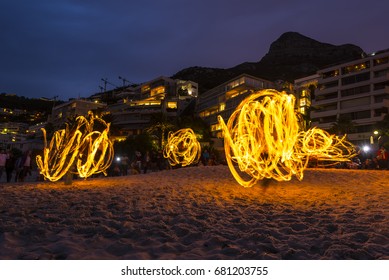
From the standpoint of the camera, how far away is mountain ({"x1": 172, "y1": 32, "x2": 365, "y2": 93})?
154 metres

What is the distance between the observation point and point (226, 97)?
59031mm

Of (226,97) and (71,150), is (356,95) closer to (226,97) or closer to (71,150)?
(226,97)

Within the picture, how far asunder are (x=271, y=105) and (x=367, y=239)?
205 inches

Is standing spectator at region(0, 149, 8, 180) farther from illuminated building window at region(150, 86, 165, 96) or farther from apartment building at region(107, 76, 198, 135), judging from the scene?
illuminated building window at region(150, 86, 165, 96)

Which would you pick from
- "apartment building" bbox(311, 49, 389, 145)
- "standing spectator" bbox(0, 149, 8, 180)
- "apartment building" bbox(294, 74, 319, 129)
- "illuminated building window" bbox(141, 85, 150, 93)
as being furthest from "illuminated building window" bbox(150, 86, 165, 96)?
"standing spectator" bbox(0, 149, 8, 180)

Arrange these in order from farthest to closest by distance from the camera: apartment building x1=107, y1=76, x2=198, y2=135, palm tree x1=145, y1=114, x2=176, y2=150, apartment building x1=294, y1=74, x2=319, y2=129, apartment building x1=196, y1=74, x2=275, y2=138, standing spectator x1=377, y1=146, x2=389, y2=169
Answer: apartment building x1=107, y1=76, x2=198, y2=135
apartment building x1=294, y1=74, x2=319, y2=129
apartment building x1=196, y1=74, x2=275, y2=138
palm tree x1=145, y1=114, x2=176, y2=150
standing spectator x1=377, y1=146, x2=389, y2=169

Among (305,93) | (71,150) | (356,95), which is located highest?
(305,93)

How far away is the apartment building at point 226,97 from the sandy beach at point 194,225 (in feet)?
145

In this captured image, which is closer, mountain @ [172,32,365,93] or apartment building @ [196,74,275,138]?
apartment building @ [196,74,275,138]

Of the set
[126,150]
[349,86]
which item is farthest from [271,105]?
[349,86]

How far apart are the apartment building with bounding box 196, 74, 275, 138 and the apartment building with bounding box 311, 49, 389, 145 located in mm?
9664

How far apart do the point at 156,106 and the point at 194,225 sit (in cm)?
6593

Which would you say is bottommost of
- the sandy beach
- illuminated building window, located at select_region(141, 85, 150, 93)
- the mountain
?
the sandy beach

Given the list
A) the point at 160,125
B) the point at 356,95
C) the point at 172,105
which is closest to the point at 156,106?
the point at 172,105
